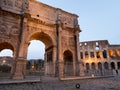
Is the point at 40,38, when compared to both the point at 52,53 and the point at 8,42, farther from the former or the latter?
the point at 8,42

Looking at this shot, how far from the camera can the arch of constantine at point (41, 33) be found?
11.7 metres

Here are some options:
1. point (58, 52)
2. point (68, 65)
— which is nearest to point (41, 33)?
point (58, 52)

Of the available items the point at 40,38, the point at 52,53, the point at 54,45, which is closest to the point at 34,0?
the point at 40,38

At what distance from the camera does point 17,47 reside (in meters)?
12.0

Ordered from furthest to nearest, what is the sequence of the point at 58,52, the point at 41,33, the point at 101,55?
the point at 101,55 < the point at 41,33 < the point at 58,52

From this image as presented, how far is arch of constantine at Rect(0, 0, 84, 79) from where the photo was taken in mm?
11742

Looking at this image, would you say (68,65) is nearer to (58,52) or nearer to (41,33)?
(58,52)

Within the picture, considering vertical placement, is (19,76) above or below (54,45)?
below

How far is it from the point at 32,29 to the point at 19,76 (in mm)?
5938

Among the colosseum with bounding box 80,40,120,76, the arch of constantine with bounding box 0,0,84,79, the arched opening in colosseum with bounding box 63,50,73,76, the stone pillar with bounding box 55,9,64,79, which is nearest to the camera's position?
the arch of constantine with bounding box 0,0,84,79

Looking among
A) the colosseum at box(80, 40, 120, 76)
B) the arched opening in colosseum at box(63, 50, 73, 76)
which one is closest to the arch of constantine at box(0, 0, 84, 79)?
the arched opening in colosseum at box(63, 50, 73, 76)

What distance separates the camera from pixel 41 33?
568 inches

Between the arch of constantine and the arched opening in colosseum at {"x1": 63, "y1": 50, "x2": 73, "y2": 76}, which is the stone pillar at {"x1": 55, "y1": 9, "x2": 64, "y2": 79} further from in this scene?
the arched opening in colosseum at {"x1": 63, "y1": 50, "x2": 73, "y2": 76}

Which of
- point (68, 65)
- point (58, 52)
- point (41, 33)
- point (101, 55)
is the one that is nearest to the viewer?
point (58, 52)
